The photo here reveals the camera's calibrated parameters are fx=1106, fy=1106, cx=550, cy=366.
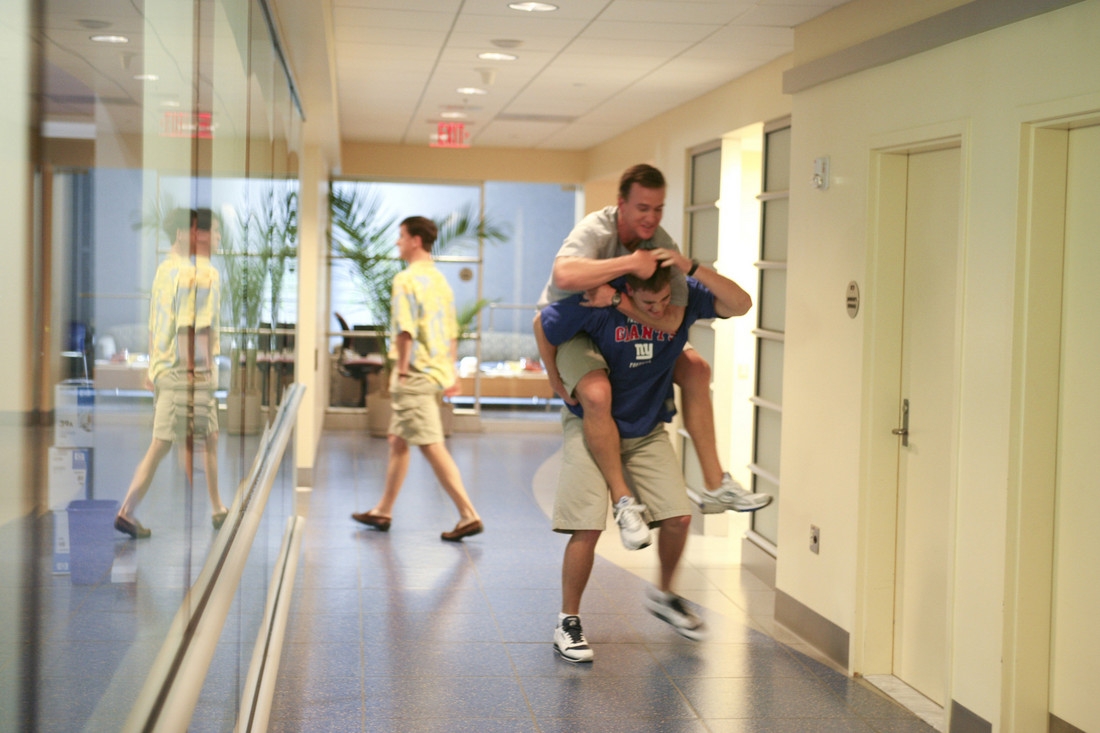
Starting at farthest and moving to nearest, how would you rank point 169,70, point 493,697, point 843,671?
point 843,671
point 493,697
point 169,70

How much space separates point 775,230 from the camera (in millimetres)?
6070

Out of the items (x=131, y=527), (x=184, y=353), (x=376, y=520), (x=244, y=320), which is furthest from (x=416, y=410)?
(x=131, y=527)

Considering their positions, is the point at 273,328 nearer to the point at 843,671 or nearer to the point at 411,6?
the point at 411,6

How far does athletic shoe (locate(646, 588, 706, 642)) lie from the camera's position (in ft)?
14.5

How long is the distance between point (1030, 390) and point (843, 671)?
1604 millimetres

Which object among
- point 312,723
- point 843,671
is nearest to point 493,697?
point 312,723

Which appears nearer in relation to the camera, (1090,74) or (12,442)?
(12,442)

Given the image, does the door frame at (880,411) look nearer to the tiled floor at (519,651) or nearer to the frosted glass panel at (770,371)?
the tiled floor at (519,651)

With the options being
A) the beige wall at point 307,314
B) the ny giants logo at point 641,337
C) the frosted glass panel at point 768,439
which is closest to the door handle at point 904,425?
→ the ny giants logo at point 641,337

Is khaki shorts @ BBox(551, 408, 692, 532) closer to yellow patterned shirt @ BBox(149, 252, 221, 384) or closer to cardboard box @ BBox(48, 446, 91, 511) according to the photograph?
yellow patterned shirt @ BBox(149, 252, 221, 384)

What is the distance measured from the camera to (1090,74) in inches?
124

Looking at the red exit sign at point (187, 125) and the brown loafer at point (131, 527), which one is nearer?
the brown loafer at point (131, 527)

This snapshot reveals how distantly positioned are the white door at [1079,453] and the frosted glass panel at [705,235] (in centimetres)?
388

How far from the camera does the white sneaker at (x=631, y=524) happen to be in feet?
13.5
